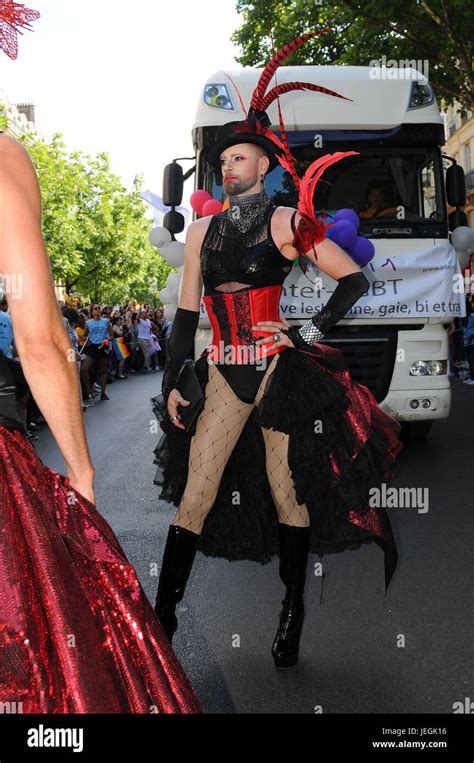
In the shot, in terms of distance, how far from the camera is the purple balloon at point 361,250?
6695mm

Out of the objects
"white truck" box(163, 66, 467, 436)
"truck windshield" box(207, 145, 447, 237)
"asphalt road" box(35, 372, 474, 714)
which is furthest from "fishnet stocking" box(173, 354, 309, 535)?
"truck windshield" box(207, 145, 447, 237)

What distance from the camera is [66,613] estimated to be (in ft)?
5.13

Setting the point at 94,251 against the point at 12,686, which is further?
the point at 94,251

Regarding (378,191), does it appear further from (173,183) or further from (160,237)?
(160,237)

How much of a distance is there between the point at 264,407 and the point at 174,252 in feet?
15.9

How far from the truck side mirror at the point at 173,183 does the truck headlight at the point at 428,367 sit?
256cm

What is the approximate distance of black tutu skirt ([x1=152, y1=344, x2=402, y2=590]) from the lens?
3.45 m

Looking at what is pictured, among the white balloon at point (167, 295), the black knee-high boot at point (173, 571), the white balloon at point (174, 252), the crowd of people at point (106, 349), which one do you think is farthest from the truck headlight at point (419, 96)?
the black knee-high boot at point (173, 571)

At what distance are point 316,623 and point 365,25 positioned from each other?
1578 centimetres

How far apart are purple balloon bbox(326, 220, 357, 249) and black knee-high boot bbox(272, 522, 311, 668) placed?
3.47 m

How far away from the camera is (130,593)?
1707mm

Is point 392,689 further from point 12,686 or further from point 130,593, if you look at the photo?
point 12,686

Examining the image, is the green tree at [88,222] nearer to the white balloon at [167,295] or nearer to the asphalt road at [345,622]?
the white balloon at [167,295]

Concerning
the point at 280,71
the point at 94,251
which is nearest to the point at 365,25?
the point at 280,71
